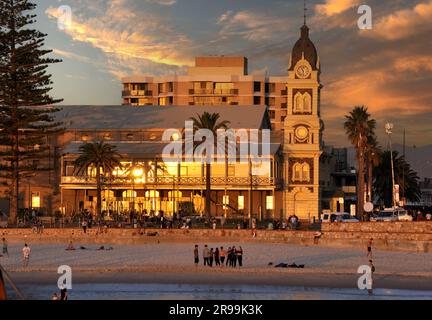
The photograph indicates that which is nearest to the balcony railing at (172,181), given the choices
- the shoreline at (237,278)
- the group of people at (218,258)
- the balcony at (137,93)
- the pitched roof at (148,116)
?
the pitched roof at (148,116)

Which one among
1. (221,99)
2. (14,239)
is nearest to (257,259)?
(14,239)

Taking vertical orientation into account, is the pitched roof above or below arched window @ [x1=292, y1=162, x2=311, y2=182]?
above

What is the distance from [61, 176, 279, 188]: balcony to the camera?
67.4 m

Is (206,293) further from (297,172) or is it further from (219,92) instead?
(219,92)

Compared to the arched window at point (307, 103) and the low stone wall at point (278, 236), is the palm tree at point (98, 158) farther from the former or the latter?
the arched window at point (307, 103)

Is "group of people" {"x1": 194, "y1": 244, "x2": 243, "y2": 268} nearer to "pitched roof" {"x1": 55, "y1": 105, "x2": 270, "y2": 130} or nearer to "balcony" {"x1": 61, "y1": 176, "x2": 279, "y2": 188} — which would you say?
"balcony" {"x1": 61, "y1": 176, "x2": 279, "y2": 188}

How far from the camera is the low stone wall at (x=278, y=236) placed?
49781 mm

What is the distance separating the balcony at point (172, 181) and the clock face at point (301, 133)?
4.80m

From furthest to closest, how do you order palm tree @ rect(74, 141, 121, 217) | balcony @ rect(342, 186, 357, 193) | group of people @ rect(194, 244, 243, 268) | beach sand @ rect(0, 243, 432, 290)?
balcony @ rect(342, 186, 357, 193), palm tree @ rect(74, 141, 121, 217), group of people @ rect(194, 244, 243, 268), beach sand @ rect(0, 243, 432, 290)

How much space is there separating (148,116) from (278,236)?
89.1 ft

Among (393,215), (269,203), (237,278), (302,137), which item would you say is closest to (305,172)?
(302,137)

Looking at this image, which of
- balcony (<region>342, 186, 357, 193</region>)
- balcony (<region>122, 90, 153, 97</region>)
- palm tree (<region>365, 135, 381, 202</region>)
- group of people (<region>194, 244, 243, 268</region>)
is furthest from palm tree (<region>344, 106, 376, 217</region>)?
balcony (<region>122, 90, 153, 97</region>)

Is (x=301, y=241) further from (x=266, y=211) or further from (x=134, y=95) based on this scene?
(x=134, y=95)

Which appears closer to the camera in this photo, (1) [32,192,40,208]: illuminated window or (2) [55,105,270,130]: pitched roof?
(1) [32,192,40,208]: illuminated window
